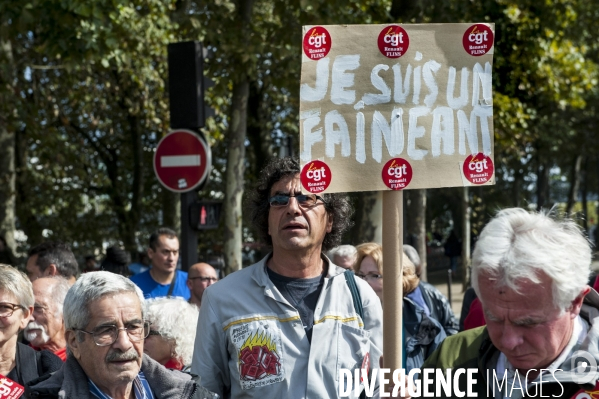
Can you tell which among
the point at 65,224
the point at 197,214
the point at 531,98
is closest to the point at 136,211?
the point at 65,224

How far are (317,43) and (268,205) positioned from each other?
84 cm

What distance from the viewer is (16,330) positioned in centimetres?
402

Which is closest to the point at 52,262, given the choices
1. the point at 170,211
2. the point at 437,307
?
the point at 437,307

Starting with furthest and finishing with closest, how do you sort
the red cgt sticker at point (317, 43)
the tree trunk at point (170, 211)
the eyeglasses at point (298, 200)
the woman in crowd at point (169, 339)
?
the tree trunk at point (170, 211) → the woman in crowd at point (169, 339) → the eyeglasses at point (298, 200) → the red cgt sticker at point (317, 43)

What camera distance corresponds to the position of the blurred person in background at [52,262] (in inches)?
246

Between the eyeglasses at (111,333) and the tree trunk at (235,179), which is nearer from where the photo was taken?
the eyeglasses at (111,333)

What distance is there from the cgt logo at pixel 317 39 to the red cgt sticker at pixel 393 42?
0.72 feet

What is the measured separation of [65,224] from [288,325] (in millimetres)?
22047

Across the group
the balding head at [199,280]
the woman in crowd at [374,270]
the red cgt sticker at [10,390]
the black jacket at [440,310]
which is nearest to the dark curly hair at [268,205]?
the red cgt sticker at [10,390]

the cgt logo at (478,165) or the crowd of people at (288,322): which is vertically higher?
the cgt logo at (478,165)

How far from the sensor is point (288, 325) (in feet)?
12.0

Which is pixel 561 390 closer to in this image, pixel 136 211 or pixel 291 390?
pixel 291 390

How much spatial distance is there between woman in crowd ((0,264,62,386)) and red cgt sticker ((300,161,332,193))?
144 centimetres

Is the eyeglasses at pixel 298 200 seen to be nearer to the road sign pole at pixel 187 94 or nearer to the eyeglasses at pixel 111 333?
the eyeglasses at pixel 111 333
